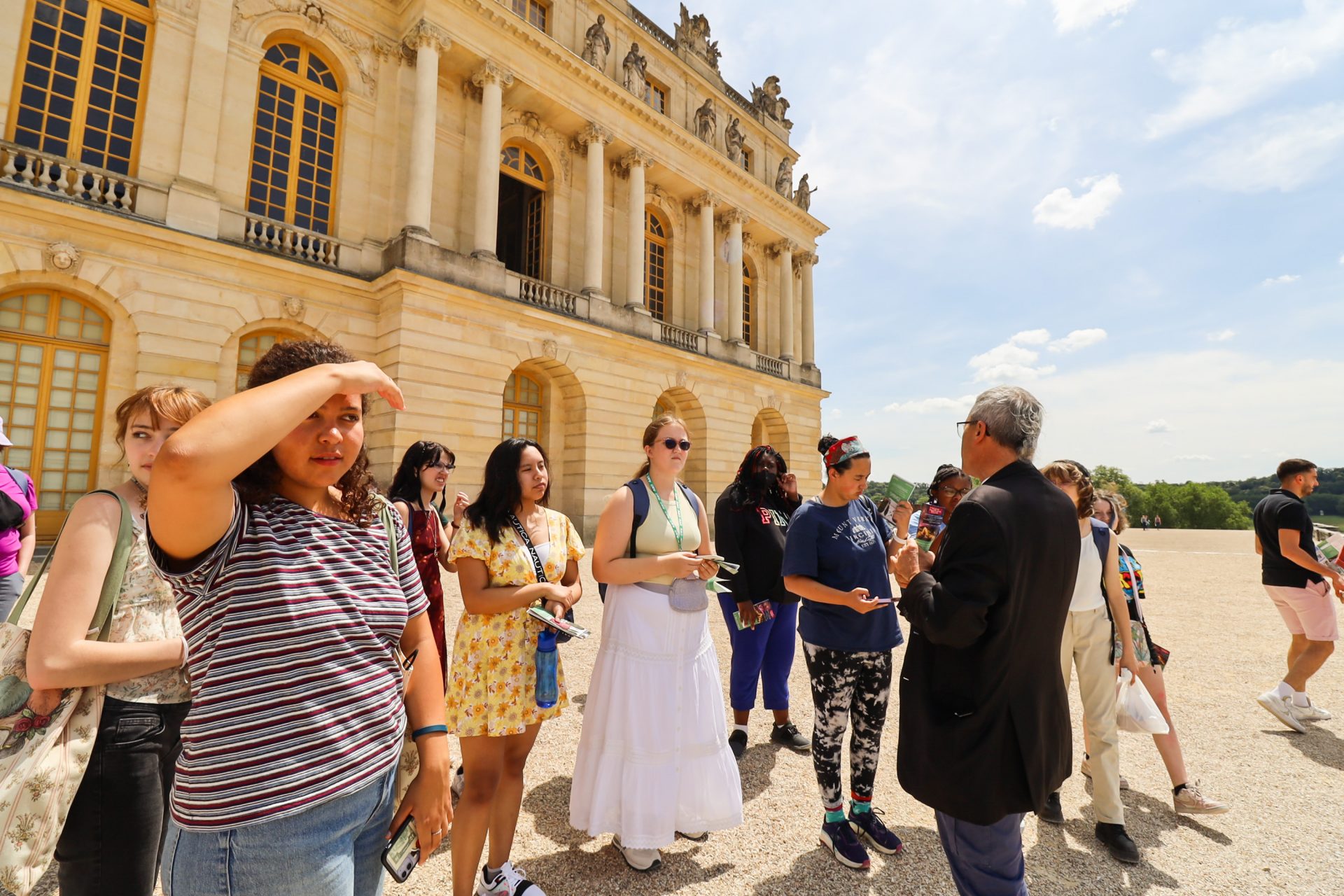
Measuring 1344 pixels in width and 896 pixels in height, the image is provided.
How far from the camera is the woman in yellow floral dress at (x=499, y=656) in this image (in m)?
2.45

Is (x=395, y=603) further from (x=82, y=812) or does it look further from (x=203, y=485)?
(x=82, y=812)

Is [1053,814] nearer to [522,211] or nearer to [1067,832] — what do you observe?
[1067,832]

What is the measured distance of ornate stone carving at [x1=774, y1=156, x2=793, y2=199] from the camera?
2548cm

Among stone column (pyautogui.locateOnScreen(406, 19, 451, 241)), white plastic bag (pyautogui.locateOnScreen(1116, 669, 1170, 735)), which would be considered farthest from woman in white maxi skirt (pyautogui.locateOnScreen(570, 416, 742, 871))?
stone column (pyautogui.locateOnScreen(406, 19, 451, 241))

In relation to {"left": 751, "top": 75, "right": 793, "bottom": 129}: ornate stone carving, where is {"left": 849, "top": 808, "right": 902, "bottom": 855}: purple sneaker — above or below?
below

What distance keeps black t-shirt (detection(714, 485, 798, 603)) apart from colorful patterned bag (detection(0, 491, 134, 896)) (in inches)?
Answer: 129

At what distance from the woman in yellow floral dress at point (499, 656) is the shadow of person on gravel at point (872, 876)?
1.17m

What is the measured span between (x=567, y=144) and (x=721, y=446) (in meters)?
10.7

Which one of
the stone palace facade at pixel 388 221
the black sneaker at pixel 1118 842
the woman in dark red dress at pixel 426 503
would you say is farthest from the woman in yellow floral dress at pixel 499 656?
the stone palace facade at pixel 388 221

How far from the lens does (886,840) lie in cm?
303

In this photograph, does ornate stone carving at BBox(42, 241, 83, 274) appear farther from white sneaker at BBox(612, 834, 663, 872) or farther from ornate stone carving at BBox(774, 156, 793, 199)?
ornate stone carving at BBox(774, 156, 793, 199)

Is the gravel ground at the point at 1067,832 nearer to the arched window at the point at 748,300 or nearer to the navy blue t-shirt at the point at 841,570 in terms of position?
the navy blue t-shirt at the point at 841,570

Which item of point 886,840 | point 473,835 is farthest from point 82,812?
point 886,840

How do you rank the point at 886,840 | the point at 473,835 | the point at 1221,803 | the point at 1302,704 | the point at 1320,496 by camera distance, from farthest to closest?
the point at 1320,496, the point at 1302,704, the point at 1221,803, the point at 886,840, the point at 473,835
